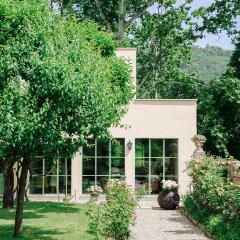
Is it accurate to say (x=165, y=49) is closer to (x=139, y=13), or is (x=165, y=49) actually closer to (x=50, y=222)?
(x=139, y=13)

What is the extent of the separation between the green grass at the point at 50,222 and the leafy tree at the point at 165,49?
18172 mm

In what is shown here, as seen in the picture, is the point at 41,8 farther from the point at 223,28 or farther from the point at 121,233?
the point at 223,28

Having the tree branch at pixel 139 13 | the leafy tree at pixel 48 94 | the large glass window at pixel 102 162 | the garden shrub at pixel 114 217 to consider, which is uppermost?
the tree branch at pixel 139 13

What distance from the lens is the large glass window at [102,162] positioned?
24781 millimetres

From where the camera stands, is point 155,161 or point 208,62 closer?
point 155,161

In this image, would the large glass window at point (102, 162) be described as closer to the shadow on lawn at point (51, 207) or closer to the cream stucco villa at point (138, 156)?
the cream stucco villa at point (138, 156)

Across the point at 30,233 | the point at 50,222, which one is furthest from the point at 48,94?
the point at 50,222

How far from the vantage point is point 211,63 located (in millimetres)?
121500

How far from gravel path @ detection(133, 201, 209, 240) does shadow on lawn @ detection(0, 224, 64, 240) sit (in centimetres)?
216

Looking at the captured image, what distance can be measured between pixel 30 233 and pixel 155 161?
11.1 meters

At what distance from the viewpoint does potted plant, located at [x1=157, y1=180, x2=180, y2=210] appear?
20859mm

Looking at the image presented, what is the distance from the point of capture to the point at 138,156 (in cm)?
2495

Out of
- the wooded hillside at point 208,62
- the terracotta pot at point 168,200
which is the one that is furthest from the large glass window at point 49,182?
the wooded hillside at point 208,62

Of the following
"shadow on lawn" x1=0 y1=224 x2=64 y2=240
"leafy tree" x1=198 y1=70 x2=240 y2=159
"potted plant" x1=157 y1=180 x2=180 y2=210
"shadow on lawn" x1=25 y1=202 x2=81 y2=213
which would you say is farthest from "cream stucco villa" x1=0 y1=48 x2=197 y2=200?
"shadow on lawn" x1=0 y1=224 x2=64 y2=240
